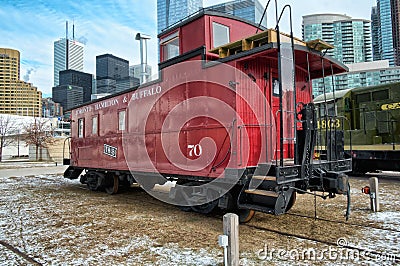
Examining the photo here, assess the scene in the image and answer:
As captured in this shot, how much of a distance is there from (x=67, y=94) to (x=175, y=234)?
124m

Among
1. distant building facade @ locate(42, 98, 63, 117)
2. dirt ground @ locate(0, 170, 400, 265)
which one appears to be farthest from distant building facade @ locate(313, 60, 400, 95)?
distant building facade @ locate(42, 98, 63, 117)

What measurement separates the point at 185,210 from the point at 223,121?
8.18ft

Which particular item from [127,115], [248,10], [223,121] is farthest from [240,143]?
[248,10]

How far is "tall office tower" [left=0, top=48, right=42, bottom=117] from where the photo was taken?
91.5 m

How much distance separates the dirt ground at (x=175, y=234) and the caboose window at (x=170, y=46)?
3.82 m

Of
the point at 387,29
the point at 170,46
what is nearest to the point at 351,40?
the point at 170,46

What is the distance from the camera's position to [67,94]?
118562mm

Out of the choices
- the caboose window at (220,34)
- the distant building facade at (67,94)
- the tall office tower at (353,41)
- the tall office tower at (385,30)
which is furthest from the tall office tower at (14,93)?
the caboose window at (220,34)

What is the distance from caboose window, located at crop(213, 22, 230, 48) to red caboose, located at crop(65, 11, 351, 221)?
0.03 meters

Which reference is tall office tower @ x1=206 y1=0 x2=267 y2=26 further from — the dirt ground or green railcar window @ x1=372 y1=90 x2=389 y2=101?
green railcar window @ x1=372 y1=90 x2=389 y2=101

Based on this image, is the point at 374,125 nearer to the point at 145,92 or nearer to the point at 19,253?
the point at 145,92

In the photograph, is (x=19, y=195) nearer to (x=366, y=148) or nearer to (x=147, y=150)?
(x=147, y=150)

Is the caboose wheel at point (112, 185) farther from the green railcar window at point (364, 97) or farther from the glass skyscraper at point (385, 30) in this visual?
the glass skyscraper at point (385, 30)
